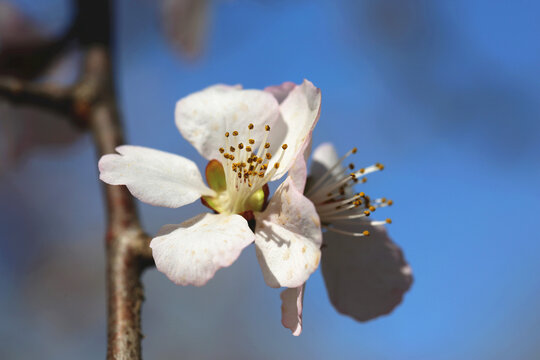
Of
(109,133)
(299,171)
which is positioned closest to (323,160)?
(299,171)

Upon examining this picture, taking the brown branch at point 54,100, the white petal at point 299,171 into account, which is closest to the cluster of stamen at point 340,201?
the white petal at point 299,171

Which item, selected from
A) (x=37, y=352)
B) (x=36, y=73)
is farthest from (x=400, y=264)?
(x=37, y=352)

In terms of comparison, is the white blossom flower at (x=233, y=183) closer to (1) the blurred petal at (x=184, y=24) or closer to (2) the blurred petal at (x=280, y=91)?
(2) the blurred petal at (x=280, y=91)

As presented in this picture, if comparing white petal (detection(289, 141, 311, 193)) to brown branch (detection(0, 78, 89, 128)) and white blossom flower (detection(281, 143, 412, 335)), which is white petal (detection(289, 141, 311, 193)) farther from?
brown branch (detection(0, 78, 89, 128))

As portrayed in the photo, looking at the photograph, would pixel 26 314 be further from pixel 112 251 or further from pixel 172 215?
pixel 112 251

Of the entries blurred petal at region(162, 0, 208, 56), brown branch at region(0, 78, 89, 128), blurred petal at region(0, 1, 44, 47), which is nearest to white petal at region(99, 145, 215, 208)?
brown branch at region(0, 78, 89, 128)

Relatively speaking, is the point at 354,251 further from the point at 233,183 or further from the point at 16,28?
the point at 16,28
